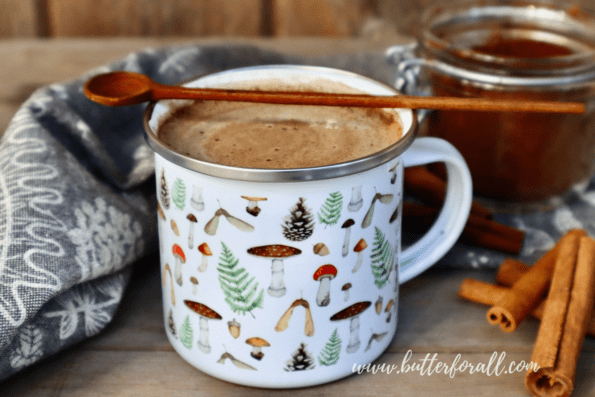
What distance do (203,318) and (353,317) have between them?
14 cm

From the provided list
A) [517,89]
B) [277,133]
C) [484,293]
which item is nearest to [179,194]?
[277,133]

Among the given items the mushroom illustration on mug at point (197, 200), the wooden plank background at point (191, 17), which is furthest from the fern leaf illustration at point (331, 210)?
the wooden plank background at point (191, 17)

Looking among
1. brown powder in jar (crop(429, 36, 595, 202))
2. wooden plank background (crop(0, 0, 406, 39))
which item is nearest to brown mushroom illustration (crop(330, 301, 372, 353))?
brown powder in jar (crop(429, 36, 595, 202))

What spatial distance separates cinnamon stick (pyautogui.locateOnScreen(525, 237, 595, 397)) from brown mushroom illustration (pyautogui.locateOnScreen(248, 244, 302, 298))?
0.25m

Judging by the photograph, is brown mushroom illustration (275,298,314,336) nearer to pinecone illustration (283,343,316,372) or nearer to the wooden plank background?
pinecone illustration (283,343,316,372)

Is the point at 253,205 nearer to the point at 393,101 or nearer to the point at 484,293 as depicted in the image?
the point at 393,101

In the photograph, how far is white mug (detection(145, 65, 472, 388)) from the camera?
53cm

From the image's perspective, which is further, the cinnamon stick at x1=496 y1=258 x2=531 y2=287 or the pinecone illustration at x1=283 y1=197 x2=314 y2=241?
the cinnamon stick at x1=496 y1=258 x2=531 y2=287

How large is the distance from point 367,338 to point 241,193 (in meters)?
0.20

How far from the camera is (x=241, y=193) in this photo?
52 cm

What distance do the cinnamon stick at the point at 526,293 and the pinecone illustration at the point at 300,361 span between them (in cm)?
19

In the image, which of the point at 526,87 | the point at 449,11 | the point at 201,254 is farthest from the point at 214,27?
the point at 201,254

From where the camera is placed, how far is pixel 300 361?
59 cm

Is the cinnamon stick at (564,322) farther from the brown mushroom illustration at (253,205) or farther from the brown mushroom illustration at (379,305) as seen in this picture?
the brown mushroom illustration at (253,205)
